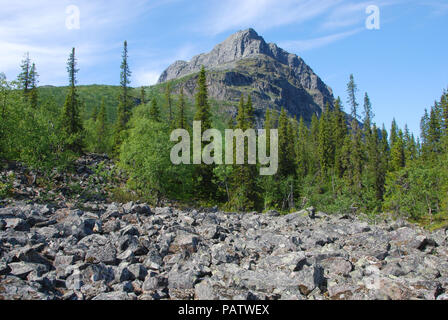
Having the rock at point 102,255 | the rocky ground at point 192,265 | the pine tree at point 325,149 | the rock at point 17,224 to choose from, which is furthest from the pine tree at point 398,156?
the rock at point 17,224

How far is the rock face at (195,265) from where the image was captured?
24.3 ft

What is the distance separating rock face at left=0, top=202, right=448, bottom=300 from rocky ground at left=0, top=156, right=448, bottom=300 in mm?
27

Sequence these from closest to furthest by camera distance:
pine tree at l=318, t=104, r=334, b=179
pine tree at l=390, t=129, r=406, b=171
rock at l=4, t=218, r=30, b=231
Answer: rock at l=4, t=218, r=30, b=231 < pine tree at l=318, t=104, r=334, b=179 < pine tree at l=390, t=129, r=406, b=171

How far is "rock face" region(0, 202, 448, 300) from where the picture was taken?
7.40 metres

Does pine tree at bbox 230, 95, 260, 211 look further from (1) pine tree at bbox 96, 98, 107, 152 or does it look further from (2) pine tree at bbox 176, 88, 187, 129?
(1) pine tree at bbox 96, 98, 107, 152

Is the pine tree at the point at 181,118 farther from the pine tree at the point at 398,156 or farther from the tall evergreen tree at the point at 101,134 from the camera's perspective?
the pine tree at the point at 398,156

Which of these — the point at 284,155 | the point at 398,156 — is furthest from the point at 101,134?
the point at 398,156

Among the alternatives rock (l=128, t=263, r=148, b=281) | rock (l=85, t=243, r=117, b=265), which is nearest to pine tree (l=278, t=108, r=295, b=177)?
rock (l=85, t=243, r=117, b=265)

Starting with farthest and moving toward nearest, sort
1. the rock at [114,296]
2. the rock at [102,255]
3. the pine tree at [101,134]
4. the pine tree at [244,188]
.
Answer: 1. the pine tree at [101,134]
2. the pine tree at [244,188]
3. the rock at [102,255]
4. the rock at [114,296]

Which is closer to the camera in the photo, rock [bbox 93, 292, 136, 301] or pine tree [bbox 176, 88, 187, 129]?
rock [bbox 93, 292, 136, 301]

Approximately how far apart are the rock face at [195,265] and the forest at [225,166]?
11727 millimetres

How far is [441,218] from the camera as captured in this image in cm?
3269
